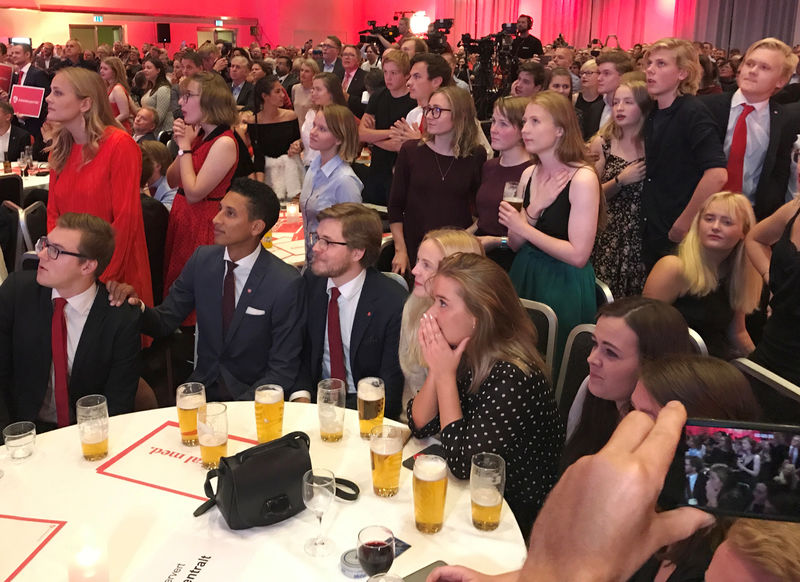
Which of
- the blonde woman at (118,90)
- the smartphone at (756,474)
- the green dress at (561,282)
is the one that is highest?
the blonde woman at (118,90)

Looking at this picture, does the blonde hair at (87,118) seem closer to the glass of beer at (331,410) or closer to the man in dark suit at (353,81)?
the glass of beer at (331,410)

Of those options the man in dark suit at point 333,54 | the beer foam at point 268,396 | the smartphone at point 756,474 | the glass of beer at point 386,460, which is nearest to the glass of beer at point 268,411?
the beer foam at point 268,396

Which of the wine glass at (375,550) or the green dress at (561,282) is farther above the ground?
the green dress at (561,282)

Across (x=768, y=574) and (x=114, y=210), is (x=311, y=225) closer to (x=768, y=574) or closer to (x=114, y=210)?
(x=114, y=210)

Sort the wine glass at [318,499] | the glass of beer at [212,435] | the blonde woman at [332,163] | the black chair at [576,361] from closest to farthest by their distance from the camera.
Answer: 1. the wine glass at [318,499]
2. the glass of beer at [212,435]
3. the black chair at [576,361]
4. the blonde woman at [332,163]

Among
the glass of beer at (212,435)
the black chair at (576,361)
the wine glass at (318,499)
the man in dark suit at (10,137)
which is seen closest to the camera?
the wine glass at (318,499)

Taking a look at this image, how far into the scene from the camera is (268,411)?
6.86ft

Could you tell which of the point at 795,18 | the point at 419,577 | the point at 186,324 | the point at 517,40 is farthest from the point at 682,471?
the point at 795,18

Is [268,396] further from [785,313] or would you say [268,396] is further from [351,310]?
[785,313]

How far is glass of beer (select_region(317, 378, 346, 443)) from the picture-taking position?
→ 211cm

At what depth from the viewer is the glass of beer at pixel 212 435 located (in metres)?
1.93

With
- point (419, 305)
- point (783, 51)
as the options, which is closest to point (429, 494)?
point (419, 305)

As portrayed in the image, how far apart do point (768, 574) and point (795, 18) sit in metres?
19.4

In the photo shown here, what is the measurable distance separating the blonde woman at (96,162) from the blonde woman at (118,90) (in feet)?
12.3
